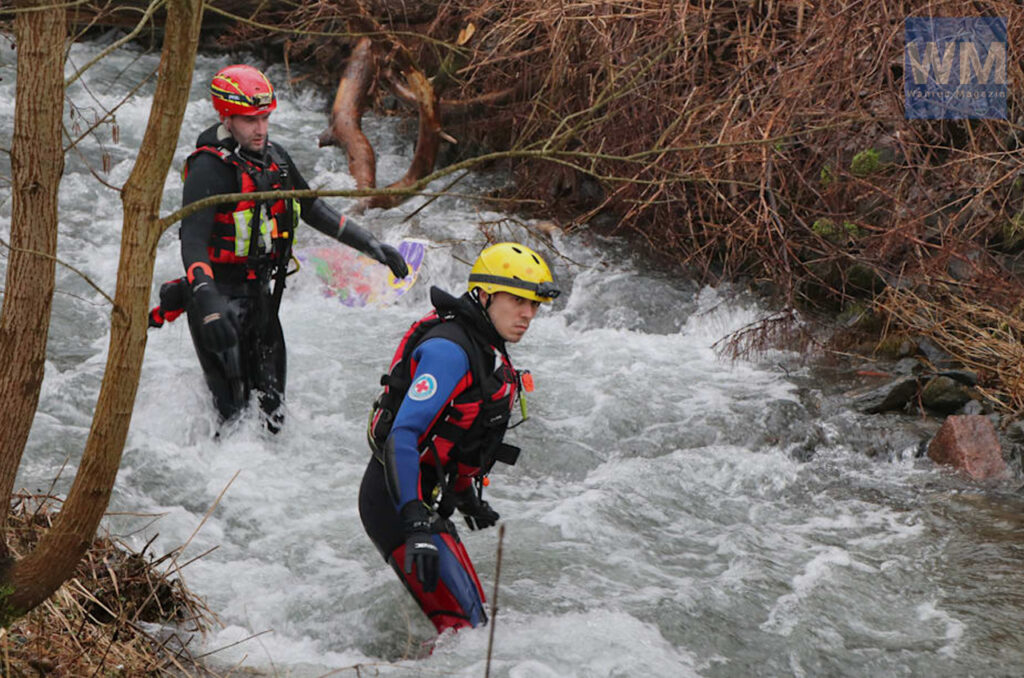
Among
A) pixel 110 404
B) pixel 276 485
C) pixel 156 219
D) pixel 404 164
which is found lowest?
pixel 276 485

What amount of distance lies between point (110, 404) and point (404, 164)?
332 inches

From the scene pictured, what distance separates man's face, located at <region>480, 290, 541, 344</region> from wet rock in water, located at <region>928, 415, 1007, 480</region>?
3.43m

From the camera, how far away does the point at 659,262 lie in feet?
30.1

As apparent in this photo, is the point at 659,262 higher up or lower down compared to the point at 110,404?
lower down

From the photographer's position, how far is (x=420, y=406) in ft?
12.1

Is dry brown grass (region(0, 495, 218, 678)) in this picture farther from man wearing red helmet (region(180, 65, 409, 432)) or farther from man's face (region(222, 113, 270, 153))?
man's face (region(222, 113, 270, 153))

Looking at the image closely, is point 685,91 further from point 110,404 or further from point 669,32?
point 110,404

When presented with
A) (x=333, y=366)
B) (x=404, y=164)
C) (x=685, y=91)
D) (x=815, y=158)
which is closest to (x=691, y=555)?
(x=333, y=366)

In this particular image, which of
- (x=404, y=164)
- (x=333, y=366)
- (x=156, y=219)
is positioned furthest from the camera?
(x=404, y=164)

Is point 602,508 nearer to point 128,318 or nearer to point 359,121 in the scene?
point 128,318

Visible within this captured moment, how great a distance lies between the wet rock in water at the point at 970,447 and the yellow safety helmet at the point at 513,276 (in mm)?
3378

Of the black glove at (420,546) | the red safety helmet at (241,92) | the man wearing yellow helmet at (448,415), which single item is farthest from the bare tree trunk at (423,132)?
the black glove at (420,546)

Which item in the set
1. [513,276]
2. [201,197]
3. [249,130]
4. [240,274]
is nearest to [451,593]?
[513,276]

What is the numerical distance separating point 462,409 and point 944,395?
4.11 m
